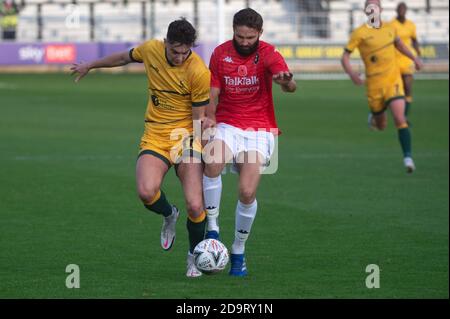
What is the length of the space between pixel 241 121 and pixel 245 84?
12.2 inches

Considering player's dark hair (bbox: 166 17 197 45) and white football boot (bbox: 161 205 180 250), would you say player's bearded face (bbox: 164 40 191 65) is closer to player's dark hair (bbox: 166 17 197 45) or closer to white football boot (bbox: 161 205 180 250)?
player's dark hair (bbox: 166 17 197 45)

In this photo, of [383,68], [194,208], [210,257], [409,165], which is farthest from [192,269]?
[383,68]

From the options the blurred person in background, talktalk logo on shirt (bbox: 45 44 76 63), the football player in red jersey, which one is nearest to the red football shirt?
the football player in red jersey

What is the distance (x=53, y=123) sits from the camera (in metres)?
23.1

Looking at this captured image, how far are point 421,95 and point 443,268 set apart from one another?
22322 millimetres

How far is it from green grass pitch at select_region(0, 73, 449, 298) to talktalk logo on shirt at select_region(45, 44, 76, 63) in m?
17.0

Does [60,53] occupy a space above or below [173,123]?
below

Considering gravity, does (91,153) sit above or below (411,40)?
below

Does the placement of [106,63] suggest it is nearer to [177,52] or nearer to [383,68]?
[177,52]

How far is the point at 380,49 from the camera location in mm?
16031

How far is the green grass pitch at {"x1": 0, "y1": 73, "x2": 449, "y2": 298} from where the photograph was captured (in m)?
8.23
